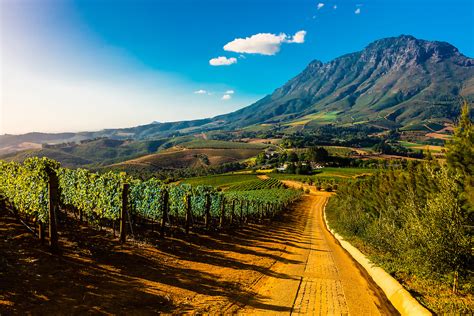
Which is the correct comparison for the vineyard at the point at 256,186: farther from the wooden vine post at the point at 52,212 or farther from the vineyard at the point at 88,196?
the wooden vine post at the point at 52,212

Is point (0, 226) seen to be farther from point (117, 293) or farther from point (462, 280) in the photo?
point (462, 280)

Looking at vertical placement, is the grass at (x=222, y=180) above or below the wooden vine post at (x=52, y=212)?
below

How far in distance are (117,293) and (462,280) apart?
44.9 ft

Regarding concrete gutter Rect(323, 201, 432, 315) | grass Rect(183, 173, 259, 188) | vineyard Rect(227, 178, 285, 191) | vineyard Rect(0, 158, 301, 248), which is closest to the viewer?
concrete gutter Rect(323, 201, 432, 315)

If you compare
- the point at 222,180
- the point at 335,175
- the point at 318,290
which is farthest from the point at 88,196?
the point at 335,175

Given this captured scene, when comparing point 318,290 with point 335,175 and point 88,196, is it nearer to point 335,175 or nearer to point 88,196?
point 88,196

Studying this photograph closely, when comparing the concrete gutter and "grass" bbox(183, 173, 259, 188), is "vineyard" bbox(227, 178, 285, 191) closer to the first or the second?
"grass" bbox(183, 173, 259, 188)

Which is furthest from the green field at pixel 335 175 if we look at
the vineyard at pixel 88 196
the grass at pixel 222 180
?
the vineyard at pixel 88 196

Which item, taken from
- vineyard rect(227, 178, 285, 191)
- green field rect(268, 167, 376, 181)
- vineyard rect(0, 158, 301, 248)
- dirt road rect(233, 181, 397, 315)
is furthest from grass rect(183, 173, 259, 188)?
dirt road rect(233, 181, 397, 315)

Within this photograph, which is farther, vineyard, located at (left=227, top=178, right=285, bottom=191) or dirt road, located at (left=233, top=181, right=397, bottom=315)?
vineyard, located at (left=227, top=178, right=285, bottom=191)

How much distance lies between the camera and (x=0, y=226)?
15070mm

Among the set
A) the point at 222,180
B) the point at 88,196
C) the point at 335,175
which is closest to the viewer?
the point at 88,196

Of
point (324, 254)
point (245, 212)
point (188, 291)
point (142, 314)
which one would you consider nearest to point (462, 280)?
point (324, 254)

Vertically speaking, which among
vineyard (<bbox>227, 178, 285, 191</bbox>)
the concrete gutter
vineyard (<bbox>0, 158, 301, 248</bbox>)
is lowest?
vineyard (<bbox>227, 178, 285, 191</bbox>)
